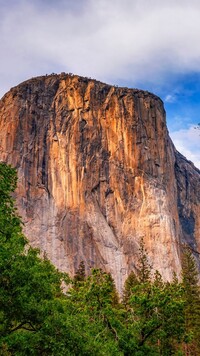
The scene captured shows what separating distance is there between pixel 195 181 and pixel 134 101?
2999 centimetres

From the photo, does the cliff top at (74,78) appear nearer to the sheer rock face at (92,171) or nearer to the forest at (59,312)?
the sheer rock face at (92,171)

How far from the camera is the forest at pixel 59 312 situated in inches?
503

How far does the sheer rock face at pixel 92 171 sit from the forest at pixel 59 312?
174 ft

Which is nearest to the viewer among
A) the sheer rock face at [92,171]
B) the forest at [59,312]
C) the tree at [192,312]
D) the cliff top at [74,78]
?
the forest at [59,312]

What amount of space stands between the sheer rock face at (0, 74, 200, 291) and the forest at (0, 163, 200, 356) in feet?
174

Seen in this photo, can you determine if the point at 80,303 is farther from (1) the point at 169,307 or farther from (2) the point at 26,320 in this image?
(2) the point at 26,320

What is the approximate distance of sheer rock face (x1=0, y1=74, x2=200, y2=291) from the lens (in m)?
73.9

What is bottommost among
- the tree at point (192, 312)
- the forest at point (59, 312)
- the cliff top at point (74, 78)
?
the forest at point (59, 312)

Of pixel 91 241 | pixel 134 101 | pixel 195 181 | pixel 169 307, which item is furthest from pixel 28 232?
pixel 169 307

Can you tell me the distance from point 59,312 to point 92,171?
2636 inches

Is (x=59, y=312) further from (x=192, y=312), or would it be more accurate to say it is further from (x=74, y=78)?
(x=74, y=78)

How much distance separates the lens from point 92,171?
8094 centimetres

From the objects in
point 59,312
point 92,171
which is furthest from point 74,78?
point 59,312

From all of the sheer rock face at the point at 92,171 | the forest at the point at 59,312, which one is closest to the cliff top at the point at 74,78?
the sheer rock face at the point at 92,171
